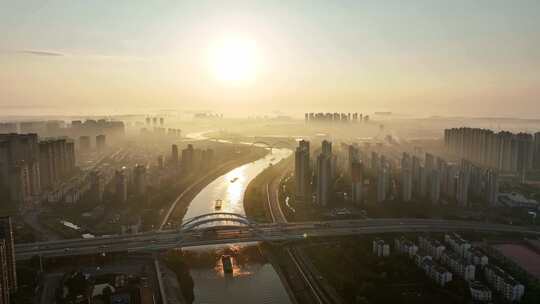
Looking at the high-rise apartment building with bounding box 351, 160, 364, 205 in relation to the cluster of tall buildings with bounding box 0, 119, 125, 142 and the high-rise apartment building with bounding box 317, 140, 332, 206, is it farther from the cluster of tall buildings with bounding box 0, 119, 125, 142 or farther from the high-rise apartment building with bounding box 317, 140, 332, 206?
the cluster of tall buildings with bounding box 0, 119, 125, 142

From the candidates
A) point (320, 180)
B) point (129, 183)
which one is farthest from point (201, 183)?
point (320, 180)

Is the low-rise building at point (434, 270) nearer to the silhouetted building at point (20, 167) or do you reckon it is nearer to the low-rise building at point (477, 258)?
the low-rise building at point (477, 258)

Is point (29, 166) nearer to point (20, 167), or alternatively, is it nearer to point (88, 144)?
point (20, 167)

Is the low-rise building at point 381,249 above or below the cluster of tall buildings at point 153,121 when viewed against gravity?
below

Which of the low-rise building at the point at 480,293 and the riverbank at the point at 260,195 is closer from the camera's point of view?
the low-rise building at the point at 480,293

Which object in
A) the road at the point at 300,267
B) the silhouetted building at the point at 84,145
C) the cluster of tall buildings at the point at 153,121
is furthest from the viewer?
the cluster of tall buildings at the point at 153,121

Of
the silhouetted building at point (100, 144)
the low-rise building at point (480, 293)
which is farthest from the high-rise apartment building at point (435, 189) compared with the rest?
the silhouetted building at point (100, 144)

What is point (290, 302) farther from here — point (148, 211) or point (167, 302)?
point (148, 211)
